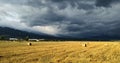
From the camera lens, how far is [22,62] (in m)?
23.5

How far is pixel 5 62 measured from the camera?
75.3 ft

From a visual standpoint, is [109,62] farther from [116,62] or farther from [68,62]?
[68,62]

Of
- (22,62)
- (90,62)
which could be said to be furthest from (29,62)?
(90,62)

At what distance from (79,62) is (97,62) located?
1822 millimetres

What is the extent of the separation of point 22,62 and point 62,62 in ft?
12.4

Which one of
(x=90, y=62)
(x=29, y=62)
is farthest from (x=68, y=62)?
(x=29, y=62)

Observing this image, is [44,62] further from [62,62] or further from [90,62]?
[90,62]

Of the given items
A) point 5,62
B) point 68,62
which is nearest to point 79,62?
point 68,62

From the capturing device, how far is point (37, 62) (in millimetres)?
23359

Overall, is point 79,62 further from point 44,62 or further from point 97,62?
point 44,62

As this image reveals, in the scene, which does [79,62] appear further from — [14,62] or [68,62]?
[14,62]

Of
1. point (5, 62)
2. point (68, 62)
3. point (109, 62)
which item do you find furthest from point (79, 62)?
point (5, 62)

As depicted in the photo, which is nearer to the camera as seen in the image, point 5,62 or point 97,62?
point 5,62

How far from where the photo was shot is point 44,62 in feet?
76.6
